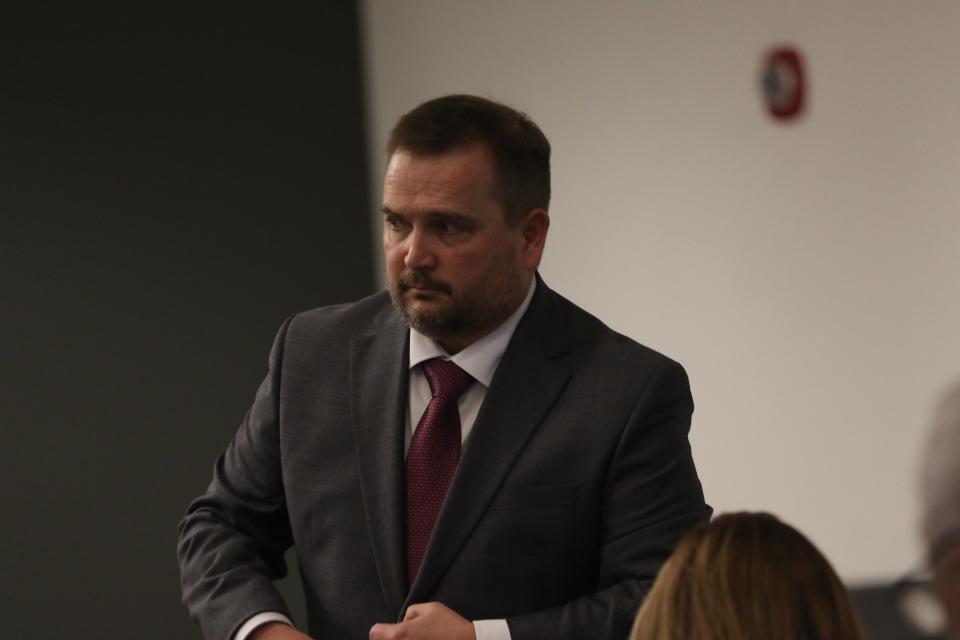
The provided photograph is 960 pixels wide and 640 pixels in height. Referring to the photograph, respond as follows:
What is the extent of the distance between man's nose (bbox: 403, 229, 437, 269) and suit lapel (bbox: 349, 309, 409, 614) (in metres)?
0.18

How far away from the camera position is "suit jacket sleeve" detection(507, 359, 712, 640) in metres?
1.80

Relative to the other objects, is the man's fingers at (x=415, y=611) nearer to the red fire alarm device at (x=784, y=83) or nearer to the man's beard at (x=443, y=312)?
the man's beard at (x=443, y=312)

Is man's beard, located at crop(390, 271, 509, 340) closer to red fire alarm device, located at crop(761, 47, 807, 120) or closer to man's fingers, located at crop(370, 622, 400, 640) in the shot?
man's fingers, located at crop(370, 622, 400, 640)

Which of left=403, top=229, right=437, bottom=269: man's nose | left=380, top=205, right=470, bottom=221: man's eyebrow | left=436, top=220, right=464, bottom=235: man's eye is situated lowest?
left=403, top=229, right=437, bottom=269: man's nose

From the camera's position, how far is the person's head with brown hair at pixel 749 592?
1208mm

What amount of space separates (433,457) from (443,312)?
0.71 ft

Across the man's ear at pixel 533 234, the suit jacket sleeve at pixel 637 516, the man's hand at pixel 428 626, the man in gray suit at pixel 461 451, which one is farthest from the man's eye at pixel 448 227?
the man's hand at pixel 428 626

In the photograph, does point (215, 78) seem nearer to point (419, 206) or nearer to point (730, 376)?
point (730, 376)

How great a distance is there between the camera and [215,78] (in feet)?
14.2

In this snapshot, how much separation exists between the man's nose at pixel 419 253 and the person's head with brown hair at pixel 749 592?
0.70 meters

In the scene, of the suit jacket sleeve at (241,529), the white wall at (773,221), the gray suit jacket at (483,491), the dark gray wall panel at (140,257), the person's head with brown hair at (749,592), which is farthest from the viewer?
the dark gray wall panel at (140,257)

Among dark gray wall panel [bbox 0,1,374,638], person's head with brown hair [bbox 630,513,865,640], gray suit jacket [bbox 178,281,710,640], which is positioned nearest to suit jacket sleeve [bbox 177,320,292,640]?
gray suit jacket [bbox 178,281,710,640]

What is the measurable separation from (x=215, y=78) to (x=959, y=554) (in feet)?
13.1

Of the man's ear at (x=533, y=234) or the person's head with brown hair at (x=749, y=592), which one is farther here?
the man's ear at (x=533, y=234)
